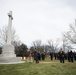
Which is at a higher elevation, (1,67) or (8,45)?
(8,45)

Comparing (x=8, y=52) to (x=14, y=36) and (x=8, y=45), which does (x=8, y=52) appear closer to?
(x=8, y=45)

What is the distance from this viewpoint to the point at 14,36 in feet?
183

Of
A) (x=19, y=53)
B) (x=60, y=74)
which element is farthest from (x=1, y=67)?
(x=19, y=53)

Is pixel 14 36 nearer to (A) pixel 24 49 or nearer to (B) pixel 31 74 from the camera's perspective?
(A) pixel 24 49

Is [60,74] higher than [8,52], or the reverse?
[8,52]

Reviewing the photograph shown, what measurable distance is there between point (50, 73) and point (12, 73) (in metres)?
3.25

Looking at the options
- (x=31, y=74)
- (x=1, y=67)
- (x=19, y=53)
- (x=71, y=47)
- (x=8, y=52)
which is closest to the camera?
(x=31, y=74)

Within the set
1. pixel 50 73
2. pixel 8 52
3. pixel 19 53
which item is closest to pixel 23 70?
pixel 50 73

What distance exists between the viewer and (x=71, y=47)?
6062 cm

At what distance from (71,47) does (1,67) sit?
1769 inches

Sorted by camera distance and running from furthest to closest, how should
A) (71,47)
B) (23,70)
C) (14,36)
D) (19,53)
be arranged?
(71,47)
(14,36)
(19,53)
(23,70)

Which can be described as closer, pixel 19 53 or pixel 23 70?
pixel 23 70

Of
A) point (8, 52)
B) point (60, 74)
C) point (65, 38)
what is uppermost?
point (65, 38)

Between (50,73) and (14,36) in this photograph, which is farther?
(14,36)
